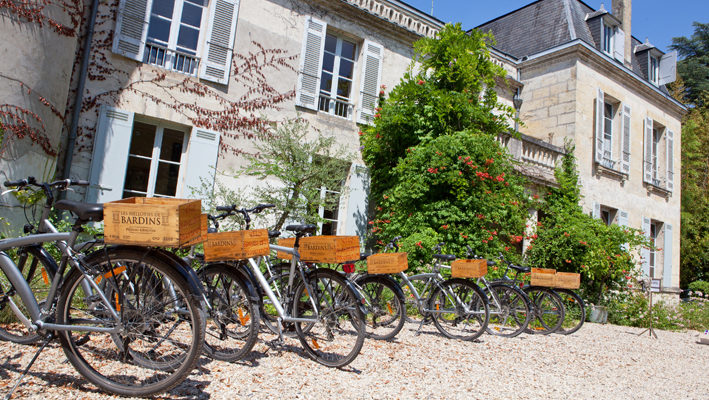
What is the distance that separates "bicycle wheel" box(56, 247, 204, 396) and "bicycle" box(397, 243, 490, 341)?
315 cm

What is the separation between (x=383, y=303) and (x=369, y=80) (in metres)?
5.73

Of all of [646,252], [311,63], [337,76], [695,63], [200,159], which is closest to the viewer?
[200,159]

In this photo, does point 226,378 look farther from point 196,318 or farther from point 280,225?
point 280,225

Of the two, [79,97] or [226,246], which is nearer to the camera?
[226,246]

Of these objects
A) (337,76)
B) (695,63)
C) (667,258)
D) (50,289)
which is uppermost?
(695,63)

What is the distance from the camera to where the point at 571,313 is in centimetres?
783

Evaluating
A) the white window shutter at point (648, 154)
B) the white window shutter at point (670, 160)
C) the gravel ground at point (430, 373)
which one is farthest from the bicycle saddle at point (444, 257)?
the white window shutter at point (670, 160)

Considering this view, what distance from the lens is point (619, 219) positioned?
13.0m

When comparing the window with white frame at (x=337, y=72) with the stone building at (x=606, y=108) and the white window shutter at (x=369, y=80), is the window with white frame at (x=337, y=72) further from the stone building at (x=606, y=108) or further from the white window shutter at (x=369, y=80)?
the stone building at (x=606, y=108)

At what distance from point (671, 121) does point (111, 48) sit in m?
16.3

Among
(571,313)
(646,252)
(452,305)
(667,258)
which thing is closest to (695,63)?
(667,258)

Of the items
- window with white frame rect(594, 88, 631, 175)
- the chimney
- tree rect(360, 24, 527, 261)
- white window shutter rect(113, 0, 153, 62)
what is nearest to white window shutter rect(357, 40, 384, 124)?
tree rect(360, 24, 527, 261)

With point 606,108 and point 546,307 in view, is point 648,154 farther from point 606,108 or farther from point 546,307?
point 546,307

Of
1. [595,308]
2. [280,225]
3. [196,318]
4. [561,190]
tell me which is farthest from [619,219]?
[196,318]
